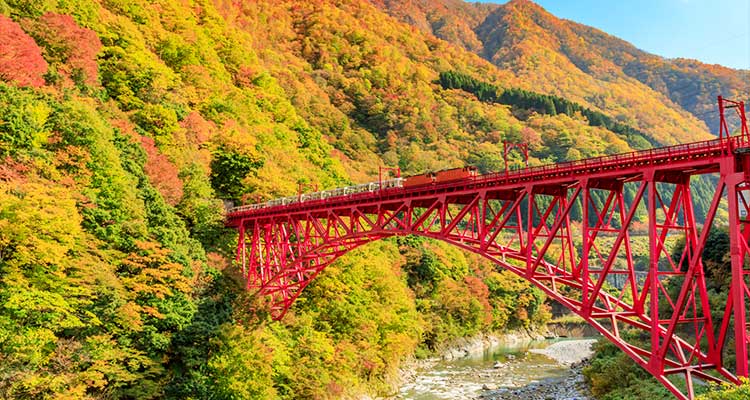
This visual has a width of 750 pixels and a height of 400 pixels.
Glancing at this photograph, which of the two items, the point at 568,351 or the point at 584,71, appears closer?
the point at 568,351

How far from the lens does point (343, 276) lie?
36.3m

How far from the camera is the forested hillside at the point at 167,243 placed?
20.5 m

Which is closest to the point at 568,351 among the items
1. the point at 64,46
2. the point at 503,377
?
the point at 503,377

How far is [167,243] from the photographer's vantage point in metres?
27.1

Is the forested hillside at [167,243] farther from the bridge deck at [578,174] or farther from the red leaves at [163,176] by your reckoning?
the bridge deck at [578,174]

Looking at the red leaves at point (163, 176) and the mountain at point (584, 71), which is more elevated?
the mountain at point (584, 71)

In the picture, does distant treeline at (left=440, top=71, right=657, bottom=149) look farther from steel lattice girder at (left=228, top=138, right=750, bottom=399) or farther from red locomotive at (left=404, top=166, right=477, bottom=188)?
red locomotive at (left=404, top=166, right=477, bottom=188)

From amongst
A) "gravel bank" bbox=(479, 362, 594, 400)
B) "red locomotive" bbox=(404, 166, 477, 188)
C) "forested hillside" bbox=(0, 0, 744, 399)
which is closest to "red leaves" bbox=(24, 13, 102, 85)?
"forested hillside" bbox=(0, 0, 744, 399)

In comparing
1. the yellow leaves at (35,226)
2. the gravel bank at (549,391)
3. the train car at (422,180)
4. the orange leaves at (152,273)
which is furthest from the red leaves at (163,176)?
the gravel bank at (549,391)

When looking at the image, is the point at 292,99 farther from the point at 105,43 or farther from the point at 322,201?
the point at 322,201

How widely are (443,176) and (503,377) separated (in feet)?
73.0

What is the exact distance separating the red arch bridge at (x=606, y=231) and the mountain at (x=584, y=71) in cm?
12779

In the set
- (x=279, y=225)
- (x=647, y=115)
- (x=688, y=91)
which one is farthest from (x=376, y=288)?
(x=688, y=91)

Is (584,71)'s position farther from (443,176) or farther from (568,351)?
(443,176)
